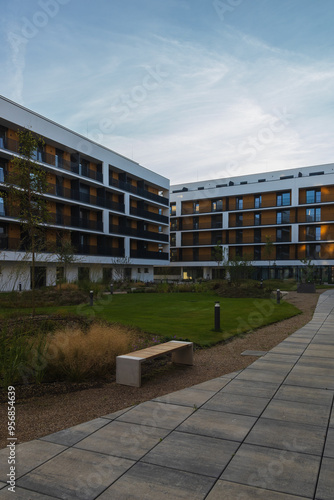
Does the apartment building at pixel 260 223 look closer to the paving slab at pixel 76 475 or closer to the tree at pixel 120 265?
Answer: the tree at pixel 120 265

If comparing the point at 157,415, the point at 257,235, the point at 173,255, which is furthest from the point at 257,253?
the point at 157,415

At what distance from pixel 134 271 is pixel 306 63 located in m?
37.9

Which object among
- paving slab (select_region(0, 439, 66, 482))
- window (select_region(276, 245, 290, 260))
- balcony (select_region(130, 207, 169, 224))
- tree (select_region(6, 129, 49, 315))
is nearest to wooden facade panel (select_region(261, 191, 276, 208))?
window (select_region(276, 245, 290, 260))

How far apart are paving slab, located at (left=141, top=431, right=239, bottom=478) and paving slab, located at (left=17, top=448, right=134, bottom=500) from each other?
1.16 ft

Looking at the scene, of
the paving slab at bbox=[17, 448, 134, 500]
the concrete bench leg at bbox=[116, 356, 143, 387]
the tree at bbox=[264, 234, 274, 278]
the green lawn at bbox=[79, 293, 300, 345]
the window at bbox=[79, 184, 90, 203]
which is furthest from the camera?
the tree at bbox=[264, 234, 274, 278]

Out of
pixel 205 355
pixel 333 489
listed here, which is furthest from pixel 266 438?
pixel 205 355

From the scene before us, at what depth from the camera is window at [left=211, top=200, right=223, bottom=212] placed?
60112mm

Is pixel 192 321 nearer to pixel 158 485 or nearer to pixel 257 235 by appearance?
pixel 158 485

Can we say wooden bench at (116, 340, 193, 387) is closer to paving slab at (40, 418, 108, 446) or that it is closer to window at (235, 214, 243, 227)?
paving slab at (40, 418, 108, 446)

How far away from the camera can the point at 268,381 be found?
6.36 meters

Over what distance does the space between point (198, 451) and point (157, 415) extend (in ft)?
3.67

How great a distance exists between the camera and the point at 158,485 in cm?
317

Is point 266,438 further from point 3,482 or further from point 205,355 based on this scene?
point 205,355

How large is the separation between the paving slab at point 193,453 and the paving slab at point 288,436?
1.22 ft
